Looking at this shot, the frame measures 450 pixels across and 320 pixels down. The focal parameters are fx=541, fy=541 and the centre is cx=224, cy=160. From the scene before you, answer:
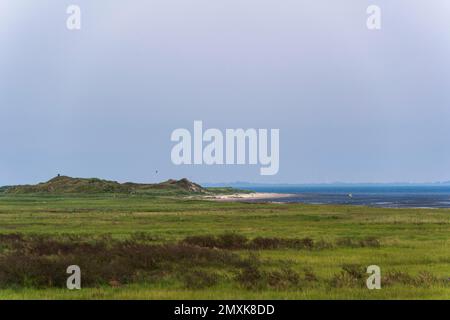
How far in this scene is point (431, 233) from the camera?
136 feet

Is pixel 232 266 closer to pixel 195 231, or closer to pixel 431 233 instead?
pixel 195 231

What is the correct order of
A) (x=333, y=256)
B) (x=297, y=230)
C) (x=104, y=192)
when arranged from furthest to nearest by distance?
(x=104, y=192) → (x=297, y=230) → (x=333, y=256)

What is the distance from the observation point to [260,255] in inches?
1126

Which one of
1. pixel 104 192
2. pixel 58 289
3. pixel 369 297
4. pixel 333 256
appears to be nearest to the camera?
pixel 369 297

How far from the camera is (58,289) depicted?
19.4 metres
